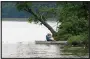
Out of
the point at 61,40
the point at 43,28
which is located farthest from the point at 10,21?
the point at 61,40

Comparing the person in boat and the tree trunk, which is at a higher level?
the tree trunk

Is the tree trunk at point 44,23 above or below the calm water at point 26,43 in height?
above

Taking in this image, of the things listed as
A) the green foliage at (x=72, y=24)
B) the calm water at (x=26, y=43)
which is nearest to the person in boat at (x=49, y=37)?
the calm water at (x=26, y=43)

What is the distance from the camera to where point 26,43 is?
12484mm

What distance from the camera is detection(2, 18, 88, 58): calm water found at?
1241cm

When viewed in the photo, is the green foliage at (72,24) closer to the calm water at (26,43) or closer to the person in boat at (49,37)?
the person in boat at (49,37)

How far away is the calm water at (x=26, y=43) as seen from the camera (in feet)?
40.7

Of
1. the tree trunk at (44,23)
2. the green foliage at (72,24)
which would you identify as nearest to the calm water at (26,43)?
the tree trunk at (44,23)

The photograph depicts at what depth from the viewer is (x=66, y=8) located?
12.4 m

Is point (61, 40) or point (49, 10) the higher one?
point (49, 10)

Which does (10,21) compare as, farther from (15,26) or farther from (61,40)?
(61,40)

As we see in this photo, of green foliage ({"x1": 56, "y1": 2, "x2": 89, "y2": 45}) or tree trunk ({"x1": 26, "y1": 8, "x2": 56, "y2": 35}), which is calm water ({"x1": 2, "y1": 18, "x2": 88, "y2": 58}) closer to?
tree trunk ({"x1": 26, "y1": 8, "x2": 56, "y2": 35})

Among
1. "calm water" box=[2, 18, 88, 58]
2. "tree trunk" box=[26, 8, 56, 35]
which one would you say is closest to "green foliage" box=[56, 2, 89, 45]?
"tree trunk" box=[26, 8, 56, 35]

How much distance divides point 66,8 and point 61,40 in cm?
132
